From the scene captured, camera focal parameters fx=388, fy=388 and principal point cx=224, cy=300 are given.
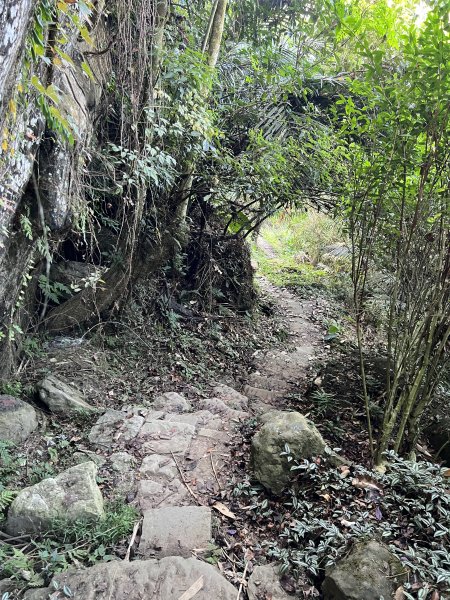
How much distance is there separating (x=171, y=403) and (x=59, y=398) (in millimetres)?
1242

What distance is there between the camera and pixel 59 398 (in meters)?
3.73

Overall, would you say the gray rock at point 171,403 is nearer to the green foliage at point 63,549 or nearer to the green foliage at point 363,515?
the green foliage at point 363,515

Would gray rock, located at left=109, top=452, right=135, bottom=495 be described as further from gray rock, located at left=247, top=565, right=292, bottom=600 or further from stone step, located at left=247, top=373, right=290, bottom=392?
stone step, located at left=247, top=373, right=290, bottom=392

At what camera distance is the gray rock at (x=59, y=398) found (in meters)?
3.68

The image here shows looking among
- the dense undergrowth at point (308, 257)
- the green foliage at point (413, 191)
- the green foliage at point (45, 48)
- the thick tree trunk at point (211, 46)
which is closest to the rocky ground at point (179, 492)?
the green foliage at point (413, 191)

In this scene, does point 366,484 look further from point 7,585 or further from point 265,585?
point 7,585

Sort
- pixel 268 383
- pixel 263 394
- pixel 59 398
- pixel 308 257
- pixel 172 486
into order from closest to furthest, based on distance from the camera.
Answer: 1. pixel 172 486
2. pixel 59 398
3. pixel 263 394
4. pixel 268 383
5. pixel 308 257

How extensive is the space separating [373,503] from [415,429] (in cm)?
87

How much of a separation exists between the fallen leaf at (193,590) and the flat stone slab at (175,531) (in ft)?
1.03

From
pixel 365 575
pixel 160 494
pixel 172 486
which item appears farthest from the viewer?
pixel 172 486

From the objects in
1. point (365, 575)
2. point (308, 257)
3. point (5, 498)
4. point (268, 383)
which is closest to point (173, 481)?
point (5, 498)

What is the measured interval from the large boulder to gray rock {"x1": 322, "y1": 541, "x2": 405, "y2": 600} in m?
0.80

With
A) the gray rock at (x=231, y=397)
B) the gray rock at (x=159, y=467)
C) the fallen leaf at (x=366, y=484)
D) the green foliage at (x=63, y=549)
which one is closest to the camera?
the green foliage at (x=63, y=549)

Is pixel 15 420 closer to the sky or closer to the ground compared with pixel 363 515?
closer to the ground
